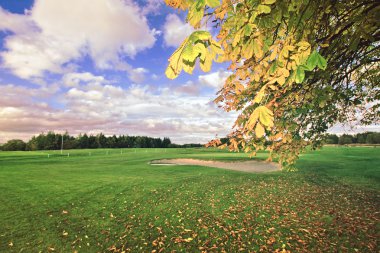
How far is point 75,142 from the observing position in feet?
358

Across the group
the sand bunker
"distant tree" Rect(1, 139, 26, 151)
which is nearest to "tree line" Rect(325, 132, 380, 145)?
the sand bunker

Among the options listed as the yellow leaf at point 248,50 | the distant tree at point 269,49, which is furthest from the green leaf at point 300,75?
the yellow leaf at point 248,50

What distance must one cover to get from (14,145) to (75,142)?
78.2ft

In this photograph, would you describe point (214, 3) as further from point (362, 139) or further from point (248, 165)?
point (362, 139)

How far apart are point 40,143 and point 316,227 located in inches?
4684

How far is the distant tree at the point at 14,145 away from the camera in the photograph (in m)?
89.4

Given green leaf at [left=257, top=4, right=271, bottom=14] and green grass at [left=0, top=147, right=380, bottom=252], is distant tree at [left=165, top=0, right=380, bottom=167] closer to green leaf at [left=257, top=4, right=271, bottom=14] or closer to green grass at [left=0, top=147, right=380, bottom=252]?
green leaf at [left=257, top=4, right=271, bottom=14]

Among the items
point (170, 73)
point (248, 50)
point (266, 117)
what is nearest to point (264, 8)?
point (248, 50)

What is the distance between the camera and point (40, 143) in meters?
102

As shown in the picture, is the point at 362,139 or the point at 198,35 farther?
the point at 362,139

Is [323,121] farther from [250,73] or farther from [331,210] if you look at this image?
[250,73]

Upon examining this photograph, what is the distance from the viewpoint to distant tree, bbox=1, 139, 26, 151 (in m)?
89.4

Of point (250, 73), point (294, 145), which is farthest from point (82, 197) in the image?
point (250, 73)

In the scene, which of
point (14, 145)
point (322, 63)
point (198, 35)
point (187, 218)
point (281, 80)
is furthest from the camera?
point (14, 145)
